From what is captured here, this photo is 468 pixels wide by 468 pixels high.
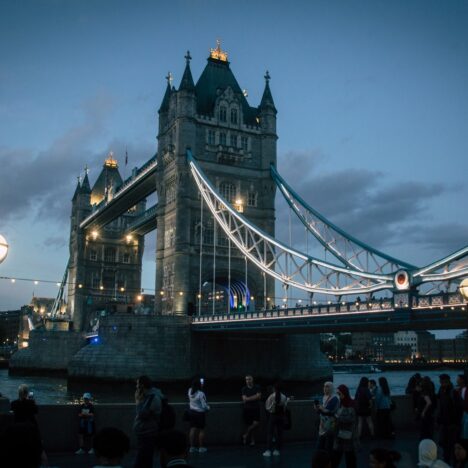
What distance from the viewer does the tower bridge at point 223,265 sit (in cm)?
4038

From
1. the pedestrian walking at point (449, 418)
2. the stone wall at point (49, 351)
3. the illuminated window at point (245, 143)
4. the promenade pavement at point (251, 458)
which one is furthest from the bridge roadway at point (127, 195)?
the pedestrian walking at point (449, 418)

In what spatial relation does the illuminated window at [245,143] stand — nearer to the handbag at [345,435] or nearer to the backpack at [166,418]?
the backpack at [166,418]

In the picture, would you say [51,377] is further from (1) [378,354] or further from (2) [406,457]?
(1) [378,354]

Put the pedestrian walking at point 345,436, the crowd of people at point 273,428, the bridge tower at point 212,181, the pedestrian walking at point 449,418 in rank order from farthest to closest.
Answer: the bridge tower at point 212,181, the pedestrian walking at point 449,418, the pedestrian walking at point 345,436, the crowd of people at point 273,428

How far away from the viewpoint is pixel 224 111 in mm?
59000

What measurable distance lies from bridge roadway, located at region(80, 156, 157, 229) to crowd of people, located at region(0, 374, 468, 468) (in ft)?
157

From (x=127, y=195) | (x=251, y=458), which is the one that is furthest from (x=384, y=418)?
(x=127, y=195)

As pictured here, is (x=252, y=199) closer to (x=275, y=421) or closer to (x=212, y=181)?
(x=212, y=181)

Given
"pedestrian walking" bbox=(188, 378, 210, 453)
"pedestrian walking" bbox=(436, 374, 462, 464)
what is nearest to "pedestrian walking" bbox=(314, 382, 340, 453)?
"pedestrian walking" bbox=(436, 374, 462, 464)

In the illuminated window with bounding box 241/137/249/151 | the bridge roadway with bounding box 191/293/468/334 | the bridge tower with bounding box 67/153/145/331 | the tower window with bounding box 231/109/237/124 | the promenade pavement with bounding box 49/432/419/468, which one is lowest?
the promenade pavement with bounding box 49/432/419/468

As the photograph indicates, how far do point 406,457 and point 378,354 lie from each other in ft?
567

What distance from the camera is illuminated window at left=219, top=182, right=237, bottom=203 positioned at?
2247 inches

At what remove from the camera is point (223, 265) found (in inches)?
2203

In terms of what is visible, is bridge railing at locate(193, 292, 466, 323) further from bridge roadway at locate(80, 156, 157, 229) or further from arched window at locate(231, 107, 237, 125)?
bridge roadway at locate(80, 156, 157, 229)
